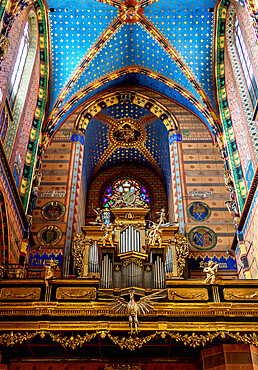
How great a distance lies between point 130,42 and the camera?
1853cm

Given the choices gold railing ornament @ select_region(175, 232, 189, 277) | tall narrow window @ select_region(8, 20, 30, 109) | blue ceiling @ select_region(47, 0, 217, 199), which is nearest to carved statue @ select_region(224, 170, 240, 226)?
gold railing ornament @ select_region(175, 232, 189, 277)

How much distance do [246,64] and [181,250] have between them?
263 inches

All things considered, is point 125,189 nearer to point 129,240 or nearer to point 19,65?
point 129,240

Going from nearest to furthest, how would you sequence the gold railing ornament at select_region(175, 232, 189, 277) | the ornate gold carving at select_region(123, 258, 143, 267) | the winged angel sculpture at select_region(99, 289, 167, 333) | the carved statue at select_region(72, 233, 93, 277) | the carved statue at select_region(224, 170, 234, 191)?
the winged angel sculpture at select_region(99, 289, 167, 333) < the ornate gold carving at select_region(123, 258, 143, 267) < the carved statue at select_region(72, 233, 93, 277) < the gold railing ornament at select_region(175, 232, 189, 277) < the carved statue at select_region(224, 170, 234, 191)

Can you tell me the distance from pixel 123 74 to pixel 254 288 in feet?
39.7

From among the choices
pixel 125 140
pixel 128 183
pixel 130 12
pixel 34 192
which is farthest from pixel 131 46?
pixel 34 192

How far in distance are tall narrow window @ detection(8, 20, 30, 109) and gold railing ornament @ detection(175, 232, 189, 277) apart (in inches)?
279

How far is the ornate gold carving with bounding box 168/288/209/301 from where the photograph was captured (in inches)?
420

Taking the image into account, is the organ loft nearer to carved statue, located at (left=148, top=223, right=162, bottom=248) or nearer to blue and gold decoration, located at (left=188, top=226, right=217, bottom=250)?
carved statue, located at (left=148, top=223, right=162, bottom=248)

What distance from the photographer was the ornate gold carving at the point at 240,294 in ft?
35.1

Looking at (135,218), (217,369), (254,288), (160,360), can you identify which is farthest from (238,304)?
(135,218)

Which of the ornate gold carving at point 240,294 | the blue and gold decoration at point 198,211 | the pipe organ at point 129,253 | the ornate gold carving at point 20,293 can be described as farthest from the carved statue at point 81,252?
the ornate gold carving at point 240,294

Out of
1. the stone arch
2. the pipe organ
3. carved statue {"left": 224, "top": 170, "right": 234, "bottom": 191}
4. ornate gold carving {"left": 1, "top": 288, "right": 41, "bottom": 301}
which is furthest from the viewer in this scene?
the stone arch

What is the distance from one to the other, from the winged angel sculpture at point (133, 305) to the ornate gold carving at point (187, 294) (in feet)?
0.73
